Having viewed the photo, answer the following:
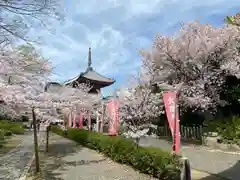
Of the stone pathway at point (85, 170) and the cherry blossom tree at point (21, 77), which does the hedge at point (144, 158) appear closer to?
the stone pathway at point (85, 170)

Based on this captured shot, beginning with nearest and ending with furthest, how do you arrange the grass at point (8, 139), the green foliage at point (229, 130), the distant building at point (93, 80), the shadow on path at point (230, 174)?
the shadow on path at point (230, 174)
the green foliage at point (229, 130)
the grass at point (8, 139)
the distant building at point (93, 80)

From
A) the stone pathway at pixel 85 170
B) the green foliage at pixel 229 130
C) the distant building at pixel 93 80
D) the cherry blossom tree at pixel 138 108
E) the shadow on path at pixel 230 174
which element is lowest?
the stone pathway at pixel 85 170

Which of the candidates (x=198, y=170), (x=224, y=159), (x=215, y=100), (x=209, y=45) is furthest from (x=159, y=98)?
(x=198, y=170)

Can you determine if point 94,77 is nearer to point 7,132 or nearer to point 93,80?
point 93,80

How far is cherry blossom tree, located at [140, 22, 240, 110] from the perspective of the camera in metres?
15.0

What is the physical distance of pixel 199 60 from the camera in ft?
51.7

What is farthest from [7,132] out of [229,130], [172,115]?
[172,115]

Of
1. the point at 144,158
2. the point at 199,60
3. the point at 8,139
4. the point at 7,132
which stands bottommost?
the point at 8,139

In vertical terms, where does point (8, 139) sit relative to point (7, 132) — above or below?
below

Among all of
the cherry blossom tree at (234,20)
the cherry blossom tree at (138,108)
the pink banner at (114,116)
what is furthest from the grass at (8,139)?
the cherry blossom tree at (234,20)

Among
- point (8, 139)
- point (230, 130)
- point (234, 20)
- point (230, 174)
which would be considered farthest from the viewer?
point (8, 139)

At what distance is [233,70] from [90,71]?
91.5 ft

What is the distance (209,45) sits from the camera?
1523cm

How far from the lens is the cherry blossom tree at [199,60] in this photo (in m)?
15.0
